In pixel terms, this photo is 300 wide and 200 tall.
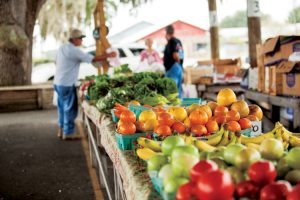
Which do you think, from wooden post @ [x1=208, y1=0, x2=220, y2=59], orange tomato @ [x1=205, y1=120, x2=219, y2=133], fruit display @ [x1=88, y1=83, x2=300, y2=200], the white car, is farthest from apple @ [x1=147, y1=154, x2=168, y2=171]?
the white car

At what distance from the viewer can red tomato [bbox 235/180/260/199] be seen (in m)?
1.55

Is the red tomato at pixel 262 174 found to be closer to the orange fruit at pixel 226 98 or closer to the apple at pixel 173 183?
the apple at pixel 173 183

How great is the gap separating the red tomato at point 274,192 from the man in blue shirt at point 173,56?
7588 millimetres

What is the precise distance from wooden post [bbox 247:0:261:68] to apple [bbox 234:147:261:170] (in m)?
6.16

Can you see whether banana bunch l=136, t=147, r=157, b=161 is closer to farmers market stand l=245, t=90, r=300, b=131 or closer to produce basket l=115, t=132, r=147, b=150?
produce basket l=115, t=132, r=147, b=150

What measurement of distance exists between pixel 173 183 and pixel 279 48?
4.61 m

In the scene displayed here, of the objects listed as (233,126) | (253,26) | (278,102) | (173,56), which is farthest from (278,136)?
(173,56)

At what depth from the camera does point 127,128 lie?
2930 millimetres

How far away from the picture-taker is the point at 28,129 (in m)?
9.17

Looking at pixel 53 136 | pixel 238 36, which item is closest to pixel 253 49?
pixel 53 136

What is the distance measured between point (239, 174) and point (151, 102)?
2.38m

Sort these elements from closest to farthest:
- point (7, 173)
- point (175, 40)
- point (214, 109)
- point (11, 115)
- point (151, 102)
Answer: point (214, 109) < point (151, 102) < point (7, 173) < point (175, 40) < point (11, 115)

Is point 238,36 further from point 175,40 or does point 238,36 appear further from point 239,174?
point 239,174

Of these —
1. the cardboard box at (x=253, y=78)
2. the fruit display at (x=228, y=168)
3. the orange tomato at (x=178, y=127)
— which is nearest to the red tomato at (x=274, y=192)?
the fruit display at (x=228, y=168)
